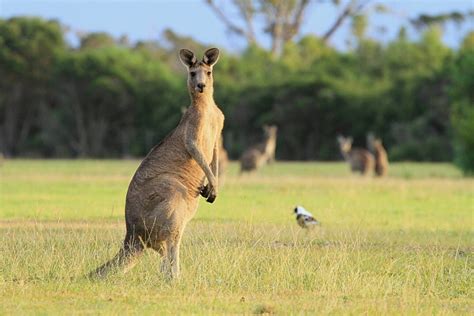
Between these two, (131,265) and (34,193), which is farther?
(34,193)

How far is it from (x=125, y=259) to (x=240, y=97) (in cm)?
4641

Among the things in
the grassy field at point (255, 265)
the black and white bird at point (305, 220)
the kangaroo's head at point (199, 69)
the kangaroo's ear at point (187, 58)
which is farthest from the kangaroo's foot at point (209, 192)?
the black and white bird at point (305, 220)

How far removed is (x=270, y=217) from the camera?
1518 cm

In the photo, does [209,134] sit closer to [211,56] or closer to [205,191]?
[205,191]

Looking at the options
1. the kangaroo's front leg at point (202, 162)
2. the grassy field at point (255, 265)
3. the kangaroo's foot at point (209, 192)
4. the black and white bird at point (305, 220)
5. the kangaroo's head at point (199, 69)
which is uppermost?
the kangaroo's head at point (199, 69)

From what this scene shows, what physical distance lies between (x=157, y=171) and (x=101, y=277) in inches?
42.5

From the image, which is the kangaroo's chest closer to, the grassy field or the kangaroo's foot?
the kangaroo's foot

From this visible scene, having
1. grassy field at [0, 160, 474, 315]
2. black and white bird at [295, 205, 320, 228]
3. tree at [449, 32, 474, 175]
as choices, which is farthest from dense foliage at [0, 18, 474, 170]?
black and white bird at [295, 205, 320, 228]

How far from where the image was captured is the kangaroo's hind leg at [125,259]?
30.2ft

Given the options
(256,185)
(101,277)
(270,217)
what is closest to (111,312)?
(101,277)

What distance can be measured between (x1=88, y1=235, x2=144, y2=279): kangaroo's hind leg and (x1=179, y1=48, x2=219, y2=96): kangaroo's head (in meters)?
1.40

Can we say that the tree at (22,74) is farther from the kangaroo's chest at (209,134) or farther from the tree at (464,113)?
the kangaroo's chest at (209,134)

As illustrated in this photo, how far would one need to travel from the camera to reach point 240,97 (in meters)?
55.6

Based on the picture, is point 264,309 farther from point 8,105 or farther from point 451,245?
point 8,105
